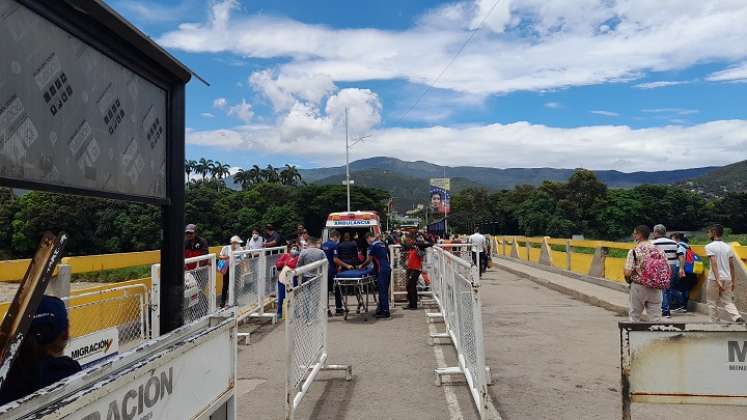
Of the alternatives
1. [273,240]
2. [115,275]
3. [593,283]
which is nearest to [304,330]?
[273,240]

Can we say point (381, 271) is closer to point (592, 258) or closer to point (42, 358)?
point (42, 358)

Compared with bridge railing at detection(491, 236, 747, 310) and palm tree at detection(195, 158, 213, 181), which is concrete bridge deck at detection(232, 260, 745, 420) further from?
palm tree at detection(195, 158, 213, 181)

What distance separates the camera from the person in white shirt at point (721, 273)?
9211mm

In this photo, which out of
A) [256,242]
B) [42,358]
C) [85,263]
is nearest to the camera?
[42,358]

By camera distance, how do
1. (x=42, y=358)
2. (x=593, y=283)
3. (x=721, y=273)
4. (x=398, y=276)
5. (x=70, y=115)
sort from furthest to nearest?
(x=593, y=283)
(x=398, y=276)
(x=721, y=273)
(x=70, y=115)
(x=42, y=358)

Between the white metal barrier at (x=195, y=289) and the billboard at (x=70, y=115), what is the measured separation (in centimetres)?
361

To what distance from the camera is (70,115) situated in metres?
2.80

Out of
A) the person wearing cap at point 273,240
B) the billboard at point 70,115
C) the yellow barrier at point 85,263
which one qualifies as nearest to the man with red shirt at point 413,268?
the person wearing cap at point 273,240

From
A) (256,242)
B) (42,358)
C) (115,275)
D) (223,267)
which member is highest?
(256,242)

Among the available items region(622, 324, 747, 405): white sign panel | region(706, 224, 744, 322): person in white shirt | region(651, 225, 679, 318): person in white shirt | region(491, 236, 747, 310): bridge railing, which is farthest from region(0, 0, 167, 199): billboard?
region(491, 236, 747, 310): bridge railing

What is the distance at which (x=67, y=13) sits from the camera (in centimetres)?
271

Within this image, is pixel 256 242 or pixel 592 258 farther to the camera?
pixel 592 258

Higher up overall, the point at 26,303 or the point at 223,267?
the point at 26,303

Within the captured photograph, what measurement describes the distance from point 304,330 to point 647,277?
4.70 meters
